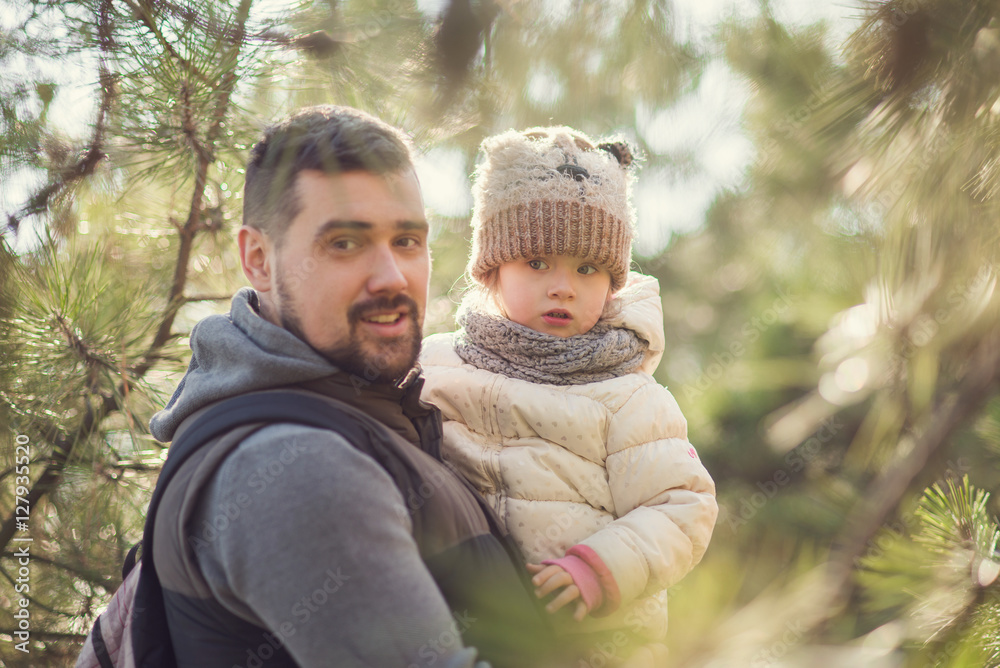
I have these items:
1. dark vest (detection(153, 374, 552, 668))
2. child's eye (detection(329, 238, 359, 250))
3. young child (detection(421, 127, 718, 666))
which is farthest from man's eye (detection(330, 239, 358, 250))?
young child (detection(421, 127, 718, 666))

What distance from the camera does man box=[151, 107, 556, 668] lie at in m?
0.89

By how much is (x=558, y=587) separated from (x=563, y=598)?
0.03 metres

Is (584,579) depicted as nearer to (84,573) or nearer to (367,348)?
(367,348)

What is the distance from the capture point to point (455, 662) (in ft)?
2.85

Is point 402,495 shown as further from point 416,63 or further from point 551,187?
point 551,187

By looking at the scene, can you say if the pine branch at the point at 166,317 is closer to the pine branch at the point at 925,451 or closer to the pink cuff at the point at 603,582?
the pink cuff at the point at 603,582

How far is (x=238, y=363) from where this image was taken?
117cm

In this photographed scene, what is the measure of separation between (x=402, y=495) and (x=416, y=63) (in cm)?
62

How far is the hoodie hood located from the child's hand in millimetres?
555

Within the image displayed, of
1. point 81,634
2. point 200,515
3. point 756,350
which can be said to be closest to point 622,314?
point 200,515

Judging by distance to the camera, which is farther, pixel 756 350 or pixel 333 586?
pixel 756 350

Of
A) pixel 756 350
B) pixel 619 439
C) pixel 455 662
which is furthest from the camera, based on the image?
pixel 756 350

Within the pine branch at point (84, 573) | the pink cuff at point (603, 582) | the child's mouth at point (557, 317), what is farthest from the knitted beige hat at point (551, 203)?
the pine branch at point (84, 573)

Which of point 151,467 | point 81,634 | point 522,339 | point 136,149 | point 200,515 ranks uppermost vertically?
point 136,149
